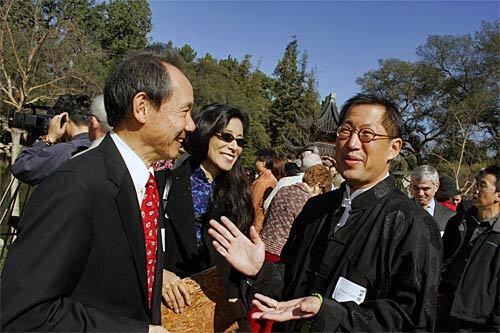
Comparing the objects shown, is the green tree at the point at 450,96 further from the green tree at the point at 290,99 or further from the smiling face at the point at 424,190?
the smiling face at the point at 424,190

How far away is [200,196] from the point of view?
3.10m

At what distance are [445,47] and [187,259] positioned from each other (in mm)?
35354

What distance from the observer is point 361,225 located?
198cm

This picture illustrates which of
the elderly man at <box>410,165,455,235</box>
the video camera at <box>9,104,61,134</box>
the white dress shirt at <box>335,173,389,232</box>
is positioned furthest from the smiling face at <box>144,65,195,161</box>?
the elderly man at <box>410,165,455,235</box>

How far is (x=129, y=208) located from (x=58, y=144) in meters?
2.29

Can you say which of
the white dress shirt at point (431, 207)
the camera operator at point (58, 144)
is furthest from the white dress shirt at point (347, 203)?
the white dress shirt at point (431, 207)

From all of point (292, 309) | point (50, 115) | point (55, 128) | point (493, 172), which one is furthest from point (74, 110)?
point (493, 172)

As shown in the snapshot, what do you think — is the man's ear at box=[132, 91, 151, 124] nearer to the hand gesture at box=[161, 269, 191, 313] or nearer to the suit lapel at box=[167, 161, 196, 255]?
the hand gesture at box=[161, 269, 191, 313]

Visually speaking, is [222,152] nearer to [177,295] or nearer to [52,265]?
[177,295]

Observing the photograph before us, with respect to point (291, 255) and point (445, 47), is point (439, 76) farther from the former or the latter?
point (291, 255)

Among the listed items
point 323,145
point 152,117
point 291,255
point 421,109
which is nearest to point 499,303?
point 291,255

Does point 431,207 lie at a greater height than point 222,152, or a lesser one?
lesser

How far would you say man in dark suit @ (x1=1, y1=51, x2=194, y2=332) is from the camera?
1.34m

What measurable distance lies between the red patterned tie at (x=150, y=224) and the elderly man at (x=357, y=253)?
40 centimetres
